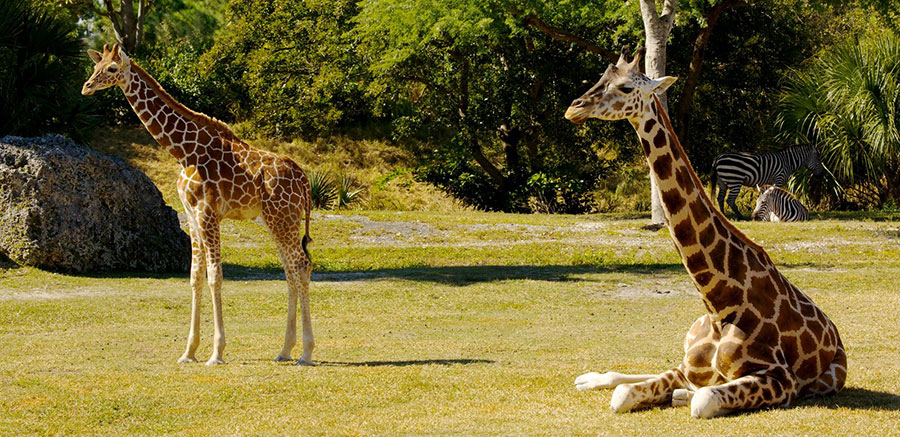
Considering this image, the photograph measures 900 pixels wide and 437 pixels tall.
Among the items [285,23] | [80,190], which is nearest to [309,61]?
[285,23]

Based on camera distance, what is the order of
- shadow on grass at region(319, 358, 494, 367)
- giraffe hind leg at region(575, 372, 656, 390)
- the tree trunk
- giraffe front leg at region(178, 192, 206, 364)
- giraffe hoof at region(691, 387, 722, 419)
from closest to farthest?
giraffe hoof at region(691, 387, 722, 419), giraffe hind leg at region(575, 372, 656, 390), shadow on grass at region(319, 358, 494, 367), giraffe front leg at region(178, 192, 206, 364), the tree trunk

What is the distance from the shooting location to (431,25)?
27.0m

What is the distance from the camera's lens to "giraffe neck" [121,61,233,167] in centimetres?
1123

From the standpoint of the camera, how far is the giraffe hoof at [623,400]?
26.4 ft

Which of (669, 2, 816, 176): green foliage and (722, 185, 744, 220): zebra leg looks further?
(669, 2, 816, 176): green foliage

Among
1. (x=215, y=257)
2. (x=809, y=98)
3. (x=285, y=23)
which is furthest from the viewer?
(x=285, y=23)

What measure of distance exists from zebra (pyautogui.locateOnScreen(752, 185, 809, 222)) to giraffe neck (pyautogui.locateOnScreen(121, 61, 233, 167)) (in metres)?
18.1

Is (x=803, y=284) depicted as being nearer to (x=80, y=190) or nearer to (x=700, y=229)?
(x=700, y=229)

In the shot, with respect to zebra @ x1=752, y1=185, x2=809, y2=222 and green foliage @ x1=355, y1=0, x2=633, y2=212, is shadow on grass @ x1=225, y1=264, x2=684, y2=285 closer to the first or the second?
zebra @ x1=752, y1=185, x2=809, y2=222

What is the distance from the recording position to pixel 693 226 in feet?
26.7

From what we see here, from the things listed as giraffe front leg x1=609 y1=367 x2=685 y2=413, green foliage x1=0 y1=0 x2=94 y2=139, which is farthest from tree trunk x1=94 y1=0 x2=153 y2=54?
giraffe front leg x1=609 y1=367 x2=685 y2=413

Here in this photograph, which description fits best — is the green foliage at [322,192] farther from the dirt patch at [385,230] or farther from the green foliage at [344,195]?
the dirt patch at [385,230]

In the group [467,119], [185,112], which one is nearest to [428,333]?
[185,112]

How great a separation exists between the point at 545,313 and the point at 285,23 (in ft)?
64.5
